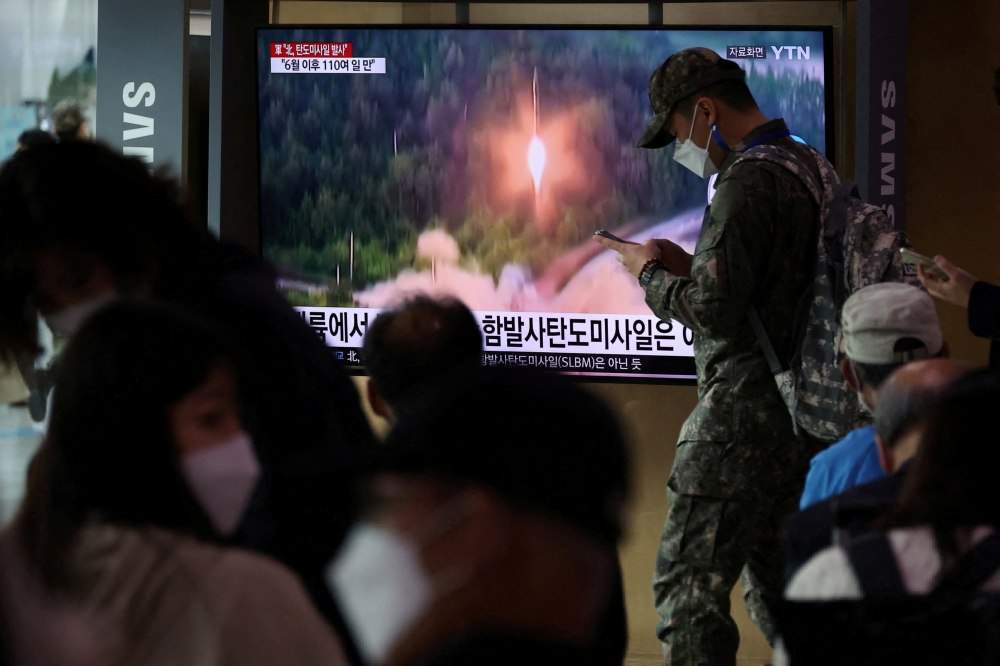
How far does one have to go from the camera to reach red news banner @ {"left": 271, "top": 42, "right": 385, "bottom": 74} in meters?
3.33

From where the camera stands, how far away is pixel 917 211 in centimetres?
342

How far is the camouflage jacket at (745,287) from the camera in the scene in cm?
221

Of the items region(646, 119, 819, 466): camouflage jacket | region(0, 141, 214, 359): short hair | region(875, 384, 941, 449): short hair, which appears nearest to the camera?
region(875, 384, 941, 449): short hair

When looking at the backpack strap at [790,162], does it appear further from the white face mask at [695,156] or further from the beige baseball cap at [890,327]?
the beige baseball cap at [890,327]

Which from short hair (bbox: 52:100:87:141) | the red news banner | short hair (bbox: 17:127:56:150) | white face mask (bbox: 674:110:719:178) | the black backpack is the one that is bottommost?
the black backpack

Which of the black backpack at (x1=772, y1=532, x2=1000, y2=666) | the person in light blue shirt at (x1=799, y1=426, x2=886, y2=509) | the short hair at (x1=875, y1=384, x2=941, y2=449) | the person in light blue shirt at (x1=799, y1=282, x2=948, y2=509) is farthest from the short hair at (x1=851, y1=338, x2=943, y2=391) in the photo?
the black backpack at (x1=772, y1=532, x2=1000, y2=666)

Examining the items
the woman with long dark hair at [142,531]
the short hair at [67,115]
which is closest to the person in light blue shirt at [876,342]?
the woman with long dark hair at [142,531]

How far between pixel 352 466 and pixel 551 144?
103 inches

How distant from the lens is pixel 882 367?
5.74 ft

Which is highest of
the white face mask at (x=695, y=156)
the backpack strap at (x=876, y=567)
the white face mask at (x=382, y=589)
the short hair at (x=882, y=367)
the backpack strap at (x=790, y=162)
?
the white face mask at (x=695, y=156)

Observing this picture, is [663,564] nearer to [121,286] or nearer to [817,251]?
[817,251]

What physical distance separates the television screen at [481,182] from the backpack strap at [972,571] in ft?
7.56

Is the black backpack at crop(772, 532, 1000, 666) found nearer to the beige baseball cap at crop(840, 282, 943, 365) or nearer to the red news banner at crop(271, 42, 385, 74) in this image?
the beige baseball cap at crop(840, 282, 943, 365)

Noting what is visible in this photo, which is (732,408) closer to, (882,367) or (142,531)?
(882,367)
